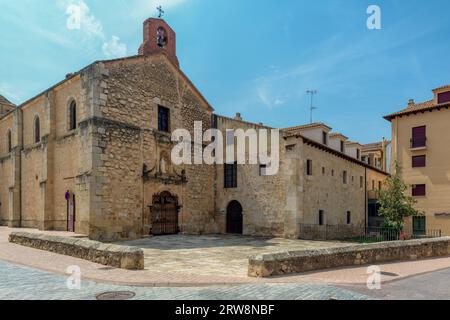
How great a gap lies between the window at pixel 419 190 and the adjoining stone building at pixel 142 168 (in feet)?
17.5

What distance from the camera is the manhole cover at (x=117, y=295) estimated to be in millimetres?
6213

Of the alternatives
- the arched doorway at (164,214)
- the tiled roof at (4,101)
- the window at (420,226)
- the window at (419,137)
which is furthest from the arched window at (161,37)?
the tiled roof at (4,101)

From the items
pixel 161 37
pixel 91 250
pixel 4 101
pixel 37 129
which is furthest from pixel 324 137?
pixel 4 101

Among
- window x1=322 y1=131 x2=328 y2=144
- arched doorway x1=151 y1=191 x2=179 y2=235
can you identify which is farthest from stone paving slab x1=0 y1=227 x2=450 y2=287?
window x1=322 y1=131 x2=328 y2=144

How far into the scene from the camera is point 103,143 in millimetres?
16266

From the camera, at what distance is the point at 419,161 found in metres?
25.5

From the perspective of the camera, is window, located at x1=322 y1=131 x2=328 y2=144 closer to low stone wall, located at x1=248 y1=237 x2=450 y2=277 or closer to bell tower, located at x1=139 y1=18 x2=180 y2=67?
low stone wall, located at x1=248 y1=237 x2=450 y2=277

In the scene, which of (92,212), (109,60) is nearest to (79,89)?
(109,60)

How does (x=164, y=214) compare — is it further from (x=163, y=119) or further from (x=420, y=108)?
(x=420, y=108)

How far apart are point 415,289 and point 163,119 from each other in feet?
54.0

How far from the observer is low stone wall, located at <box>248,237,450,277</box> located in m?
8.38

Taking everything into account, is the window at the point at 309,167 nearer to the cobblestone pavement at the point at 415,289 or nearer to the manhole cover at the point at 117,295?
the cobblestone pavement at the point at 415,289
